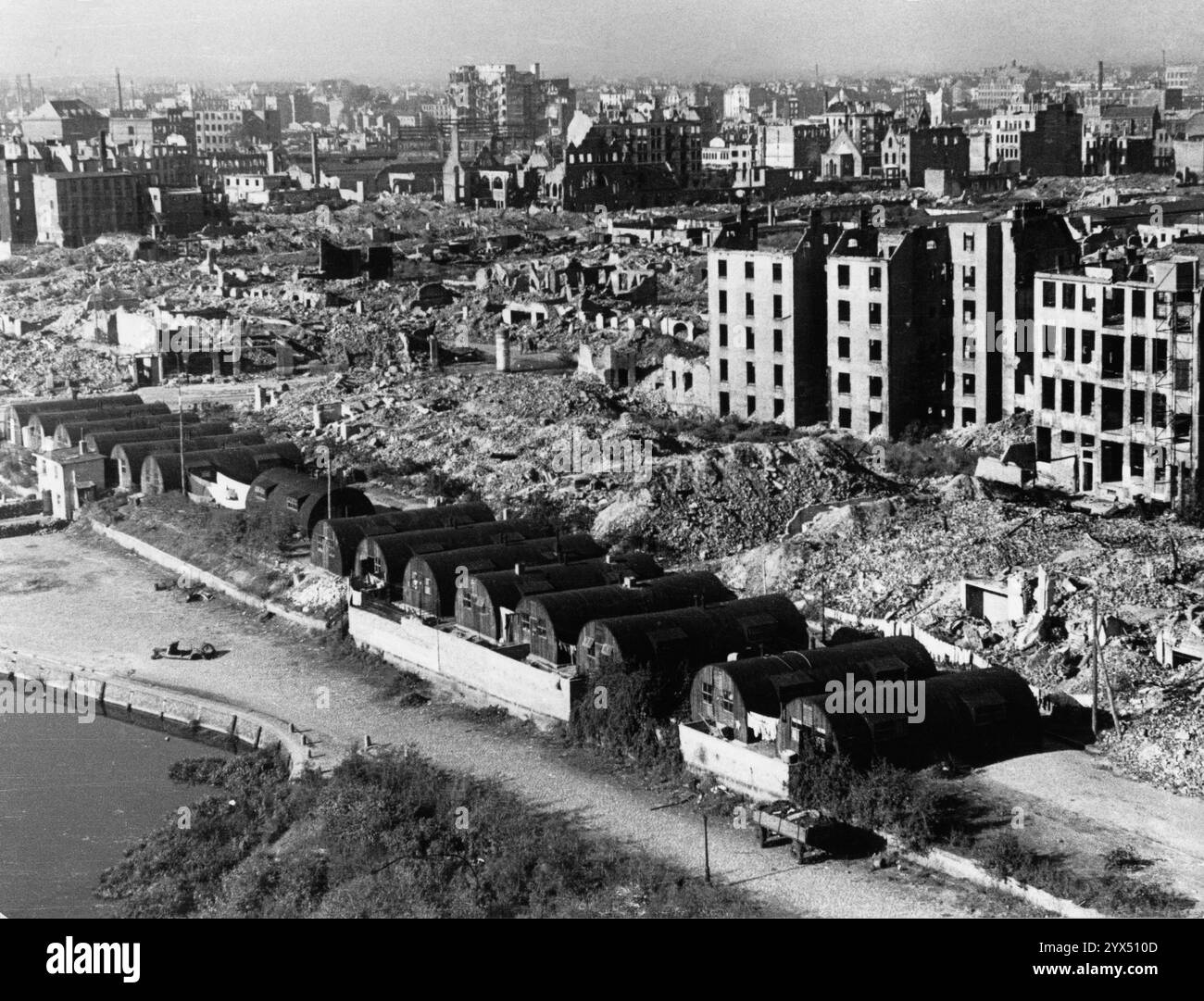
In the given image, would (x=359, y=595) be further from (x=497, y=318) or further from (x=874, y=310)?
(x=497, y=318)

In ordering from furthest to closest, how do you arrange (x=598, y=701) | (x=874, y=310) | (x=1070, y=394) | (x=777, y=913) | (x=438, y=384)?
(x=438, y=384) → (x=874, y=310) → (x=1070, y=394) → (x=598, y=701) → (x=777, y=913)

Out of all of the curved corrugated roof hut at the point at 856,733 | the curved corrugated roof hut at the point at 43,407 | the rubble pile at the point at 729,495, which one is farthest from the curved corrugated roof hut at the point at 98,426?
the curved corrugated roof hut at the point at 856,733

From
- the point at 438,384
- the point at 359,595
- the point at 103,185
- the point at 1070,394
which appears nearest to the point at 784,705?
the point at 359,595

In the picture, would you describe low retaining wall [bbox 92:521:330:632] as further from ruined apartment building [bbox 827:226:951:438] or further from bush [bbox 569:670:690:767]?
ruined apartment building [bbox 827:226:951:438]

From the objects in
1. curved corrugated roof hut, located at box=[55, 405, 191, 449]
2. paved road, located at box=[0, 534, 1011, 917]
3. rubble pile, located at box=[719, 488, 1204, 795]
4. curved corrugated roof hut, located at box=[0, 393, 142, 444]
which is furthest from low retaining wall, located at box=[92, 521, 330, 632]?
curved corrugated roof hut, located at box=[0, 393, 142, 444]

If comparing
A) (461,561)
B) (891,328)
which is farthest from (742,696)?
(891,328)
